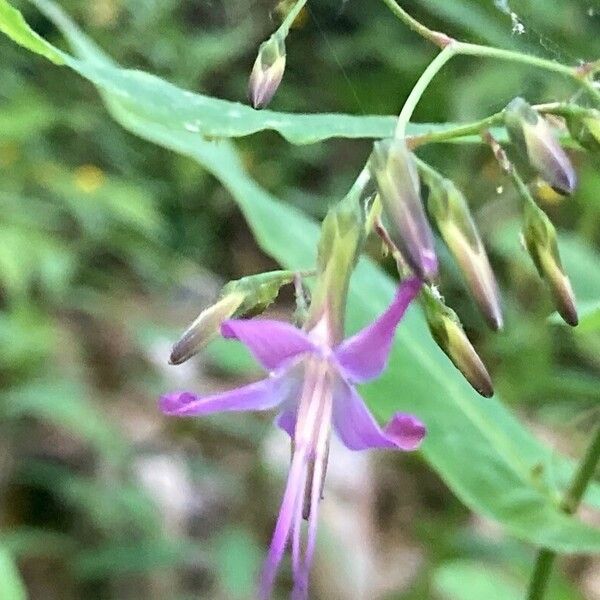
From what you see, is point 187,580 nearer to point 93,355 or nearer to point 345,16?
point 93,355

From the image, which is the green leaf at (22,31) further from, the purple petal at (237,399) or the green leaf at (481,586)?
the green leaf at (481,586)

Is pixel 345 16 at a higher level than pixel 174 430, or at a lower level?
higher

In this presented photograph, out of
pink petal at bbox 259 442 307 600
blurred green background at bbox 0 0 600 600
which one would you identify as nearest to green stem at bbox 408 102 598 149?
pink petal at bbox 259 442 307 600

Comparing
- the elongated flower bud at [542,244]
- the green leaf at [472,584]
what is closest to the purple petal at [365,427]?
the elongated flower bud at [542,244]

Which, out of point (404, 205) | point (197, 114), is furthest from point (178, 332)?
point (404, 205)

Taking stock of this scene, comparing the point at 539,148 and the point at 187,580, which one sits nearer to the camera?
the point at 539,148

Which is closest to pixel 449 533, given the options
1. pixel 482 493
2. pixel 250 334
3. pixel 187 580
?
pixel 187 580
